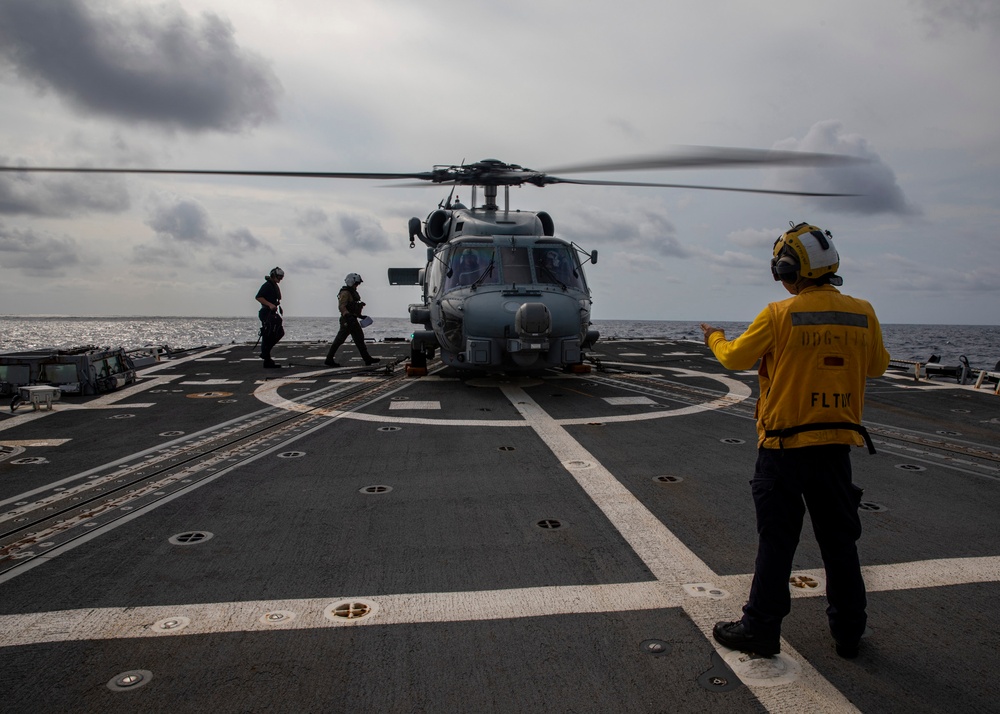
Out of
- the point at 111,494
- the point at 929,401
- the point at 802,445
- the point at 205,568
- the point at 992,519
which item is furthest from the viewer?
the point at 929,401

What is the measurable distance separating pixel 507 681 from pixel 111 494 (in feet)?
13.8

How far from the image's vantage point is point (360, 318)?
636 inches

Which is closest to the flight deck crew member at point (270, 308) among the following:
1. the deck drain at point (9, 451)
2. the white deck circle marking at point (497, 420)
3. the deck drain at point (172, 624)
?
the white deck circle marking at point (497, 420)

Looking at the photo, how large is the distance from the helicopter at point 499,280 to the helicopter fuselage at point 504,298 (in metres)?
0.02

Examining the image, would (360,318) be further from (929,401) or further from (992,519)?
(992,519)

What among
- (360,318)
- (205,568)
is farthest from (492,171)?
(205,568)

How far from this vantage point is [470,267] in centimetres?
1257

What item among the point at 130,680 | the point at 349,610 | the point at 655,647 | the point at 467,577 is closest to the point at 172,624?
the point at 130,680

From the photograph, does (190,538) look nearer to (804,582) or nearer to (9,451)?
(804,582)

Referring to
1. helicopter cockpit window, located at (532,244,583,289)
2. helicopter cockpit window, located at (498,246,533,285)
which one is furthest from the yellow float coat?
helicopter cockpit window, located at (532,244,583,289)

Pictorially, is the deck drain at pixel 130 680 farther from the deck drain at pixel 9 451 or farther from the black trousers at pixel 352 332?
the black trousers at pixel 352 332

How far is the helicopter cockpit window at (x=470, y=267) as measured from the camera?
12.3 meters

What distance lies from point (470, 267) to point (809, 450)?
32.8 ft

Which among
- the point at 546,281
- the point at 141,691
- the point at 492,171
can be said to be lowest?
the point at 141,691
